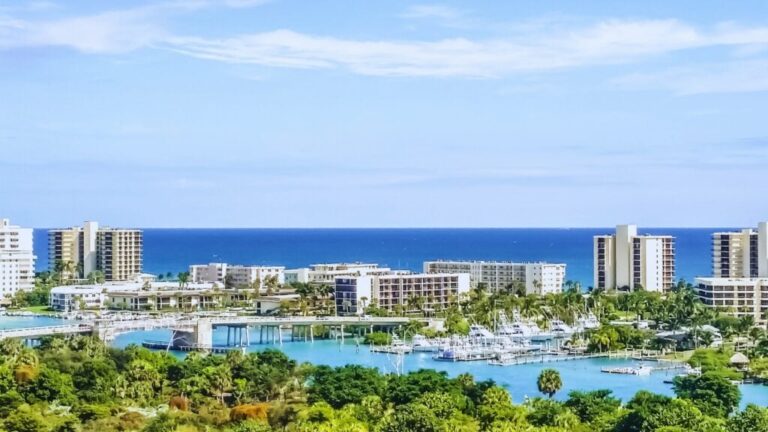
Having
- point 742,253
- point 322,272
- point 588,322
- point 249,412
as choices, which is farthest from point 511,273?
point 249,412

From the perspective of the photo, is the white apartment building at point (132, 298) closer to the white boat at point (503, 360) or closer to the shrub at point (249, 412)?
the white boat at point (503, 360)

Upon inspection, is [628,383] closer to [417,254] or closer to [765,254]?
[765,254]

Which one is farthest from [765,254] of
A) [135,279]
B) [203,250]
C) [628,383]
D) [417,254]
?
[203,250]

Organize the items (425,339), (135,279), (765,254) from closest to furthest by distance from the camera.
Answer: (425,339) < (765,254) < (135,279)

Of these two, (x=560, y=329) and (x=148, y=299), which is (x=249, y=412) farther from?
(x=148, y=299)

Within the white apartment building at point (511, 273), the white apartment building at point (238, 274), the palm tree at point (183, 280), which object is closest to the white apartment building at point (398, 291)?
the white apartment building at point (511, 273)

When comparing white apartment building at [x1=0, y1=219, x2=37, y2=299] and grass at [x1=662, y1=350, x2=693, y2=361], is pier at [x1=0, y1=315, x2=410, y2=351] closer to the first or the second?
grass at [x1=662, y1=350, x2=693, y2=361]
